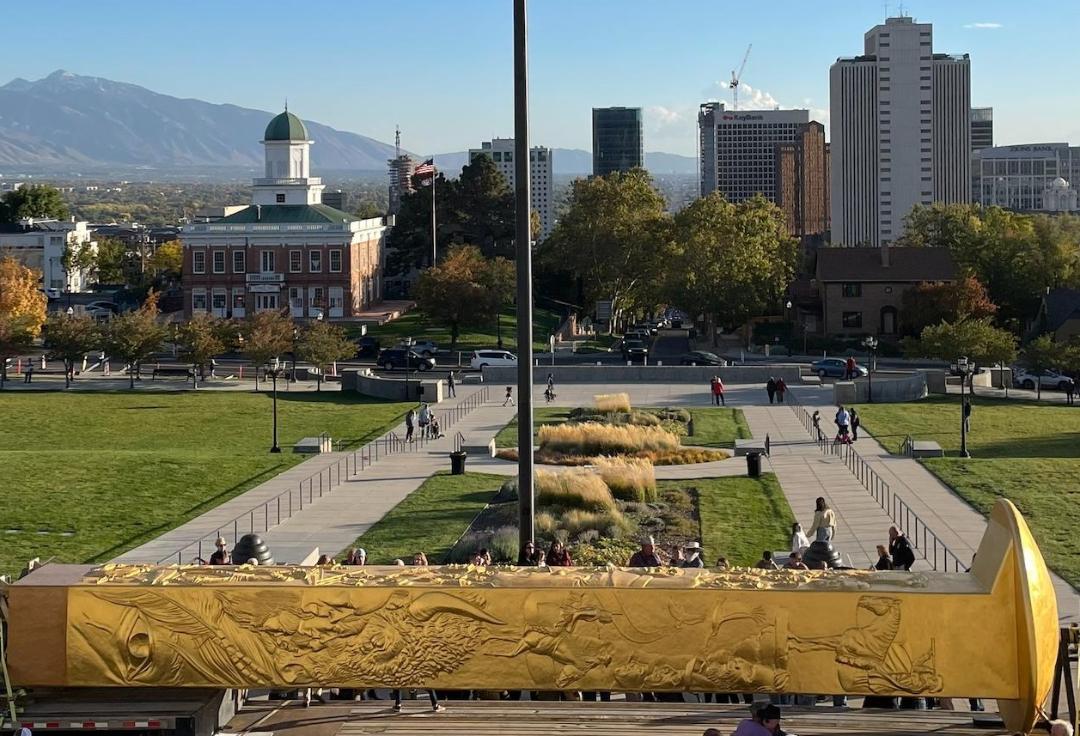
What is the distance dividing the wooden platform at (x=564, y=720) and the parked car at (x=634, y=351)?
67.3 meters

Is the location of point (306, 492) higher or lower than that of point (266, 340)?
lower

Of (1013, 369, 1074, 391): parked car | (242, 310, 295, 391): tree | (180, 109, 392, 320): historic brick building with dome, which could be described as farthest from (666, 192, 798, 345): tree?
(242, 310, 295, 391): tree

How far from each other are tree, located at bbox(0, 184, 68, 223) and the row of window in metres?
57.5

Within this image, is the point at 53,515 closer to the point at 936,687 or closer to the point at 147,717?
the point at 147,717

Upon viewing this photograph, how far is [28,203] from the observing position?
160 metres

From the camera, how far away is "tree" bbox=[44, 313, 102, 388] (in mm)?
70625

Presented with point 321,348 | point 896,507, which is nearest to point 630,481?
point 896,507

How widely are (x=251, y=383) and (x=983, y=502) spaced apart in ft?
140

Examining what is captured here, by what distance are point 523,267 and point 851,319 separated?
262 feet

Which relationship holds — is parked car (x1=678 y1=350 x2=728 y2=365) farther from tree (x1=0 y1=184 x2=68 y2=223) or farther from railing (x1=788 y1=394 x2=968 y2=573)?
tree (x1=0 y1=184 x2=68 y2=223)

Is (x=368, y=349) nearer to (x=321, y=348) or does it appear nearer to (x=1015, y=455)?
(x=321, y=348)

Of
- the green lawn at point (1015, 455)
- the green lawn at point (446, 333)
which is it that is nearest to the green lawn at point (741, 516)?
the green lawn at point (1015, 455)

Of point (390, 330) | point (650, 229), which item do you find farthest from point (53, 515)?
point (650, 229)

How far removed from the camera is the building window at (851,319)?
99.4 m
